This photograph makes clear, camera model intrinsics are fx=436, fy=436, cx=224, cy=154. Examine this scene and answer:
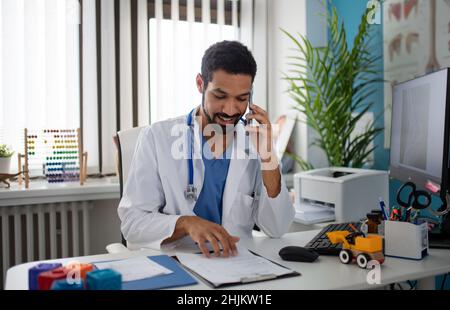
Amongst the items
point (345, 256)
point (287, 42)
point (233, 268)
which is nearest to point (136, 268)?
point (233, 268)

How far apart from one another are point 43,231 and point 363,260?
6.82 feet

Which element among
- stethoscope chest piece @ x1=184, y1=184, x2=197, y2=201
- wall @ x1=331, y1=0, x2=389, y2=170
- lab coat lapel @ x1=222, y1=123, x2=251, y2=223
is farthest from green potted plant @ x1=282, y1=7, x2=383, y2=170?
stethoscope chest piece @ x1=184, y1=184, x2=197, y2=201

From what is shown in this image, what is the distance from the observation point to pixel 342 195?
6.53 feet

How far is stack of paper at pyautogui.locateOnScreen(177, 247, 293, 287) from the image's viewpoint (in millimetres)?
945

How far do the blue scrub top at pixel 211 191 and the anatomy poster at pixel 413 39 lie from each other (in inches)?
49.1

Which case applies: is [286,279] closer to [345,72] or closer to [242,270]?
[242,270]

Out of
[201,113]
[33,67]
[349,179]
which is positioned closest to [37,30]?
[33,67]

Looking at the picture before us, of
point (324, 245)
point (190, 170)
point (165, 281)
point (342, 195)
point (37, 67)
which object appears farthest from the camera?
point (37, 67)

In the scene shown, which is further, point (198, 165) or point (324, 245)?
point (198, 165)

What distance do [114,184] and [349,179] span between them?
1.33 meters

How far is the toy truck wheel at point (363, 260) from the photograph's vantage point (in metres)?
1.02

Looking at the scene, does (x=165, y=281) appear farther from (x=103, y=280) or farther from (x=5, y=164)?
(x=5, y=164)

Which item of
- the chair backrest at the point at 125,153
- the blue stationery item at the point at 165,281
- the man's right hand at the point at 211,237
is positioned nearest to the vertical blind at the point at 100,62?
the chair backrest at the point at 125,153

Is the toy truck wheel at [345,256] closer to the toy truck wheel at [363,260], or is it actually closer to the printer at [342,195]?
the toy truck wheel at [363,260]
